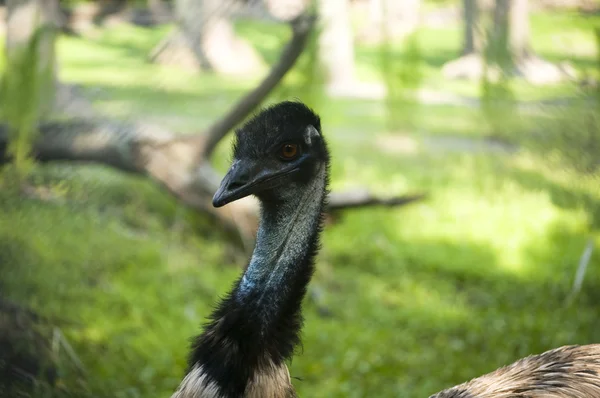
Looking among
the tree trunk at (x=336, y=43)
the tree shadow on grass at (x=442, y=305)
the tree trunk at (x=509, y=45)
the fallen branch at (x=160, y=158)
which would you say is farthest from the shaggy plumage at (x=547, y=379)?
the tree trunk at (x=336, y=43)

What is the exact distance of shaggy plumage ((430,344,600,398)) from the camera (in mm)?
2381

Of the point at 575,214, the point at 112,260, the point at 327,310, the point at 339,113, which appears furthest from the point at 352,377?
the point at 339,113

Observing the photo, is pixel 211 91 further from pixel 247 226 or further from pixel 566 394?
pixel 566 394

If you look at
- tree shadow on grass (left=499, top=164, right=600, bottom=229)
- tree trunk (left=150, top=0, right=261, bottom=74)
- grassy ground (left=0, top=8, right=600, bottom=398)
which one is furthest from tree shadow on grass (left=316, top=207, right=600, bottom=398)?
tree trunk (left=150, top=0, right=261, bottom=74)

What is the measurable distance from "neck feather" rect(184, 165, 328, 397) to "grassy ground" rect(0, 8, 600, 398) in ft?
5.13

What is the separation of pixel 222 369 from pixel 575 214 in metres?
4.41

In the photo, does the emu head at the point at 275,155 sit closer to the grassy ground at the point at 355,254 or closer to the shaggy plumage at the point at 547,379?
the shaggy plumage at the point at 547,379

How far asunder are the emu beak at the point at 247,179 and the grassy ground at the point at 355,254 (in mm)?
1701

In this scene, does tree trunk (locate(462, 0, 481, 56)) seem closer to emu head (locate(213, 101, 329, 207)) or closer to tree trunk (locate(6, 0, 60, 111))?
tree trunk (locate(6, 0, 60, 111))

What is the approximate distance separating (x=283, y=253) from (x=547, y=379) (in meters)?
0.89

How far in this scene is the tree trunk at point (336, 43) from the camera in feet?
17.0

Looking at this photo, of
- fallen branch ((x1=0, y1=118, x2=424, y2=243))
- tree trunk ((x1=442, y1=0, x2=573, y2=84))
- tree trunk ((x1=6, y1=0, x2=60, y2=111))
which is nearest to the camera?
tree trunk ((x1=6, y1=0, x2=60, y2=111))

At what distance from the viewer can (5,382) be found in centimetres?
291

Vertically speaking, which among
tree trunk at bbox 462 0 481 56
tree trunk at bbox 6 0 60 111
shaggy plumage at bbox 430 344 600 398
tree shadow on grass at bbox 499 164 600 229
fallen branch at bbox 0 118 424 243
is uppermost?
tree trunk at bbox 6 0 60 111
